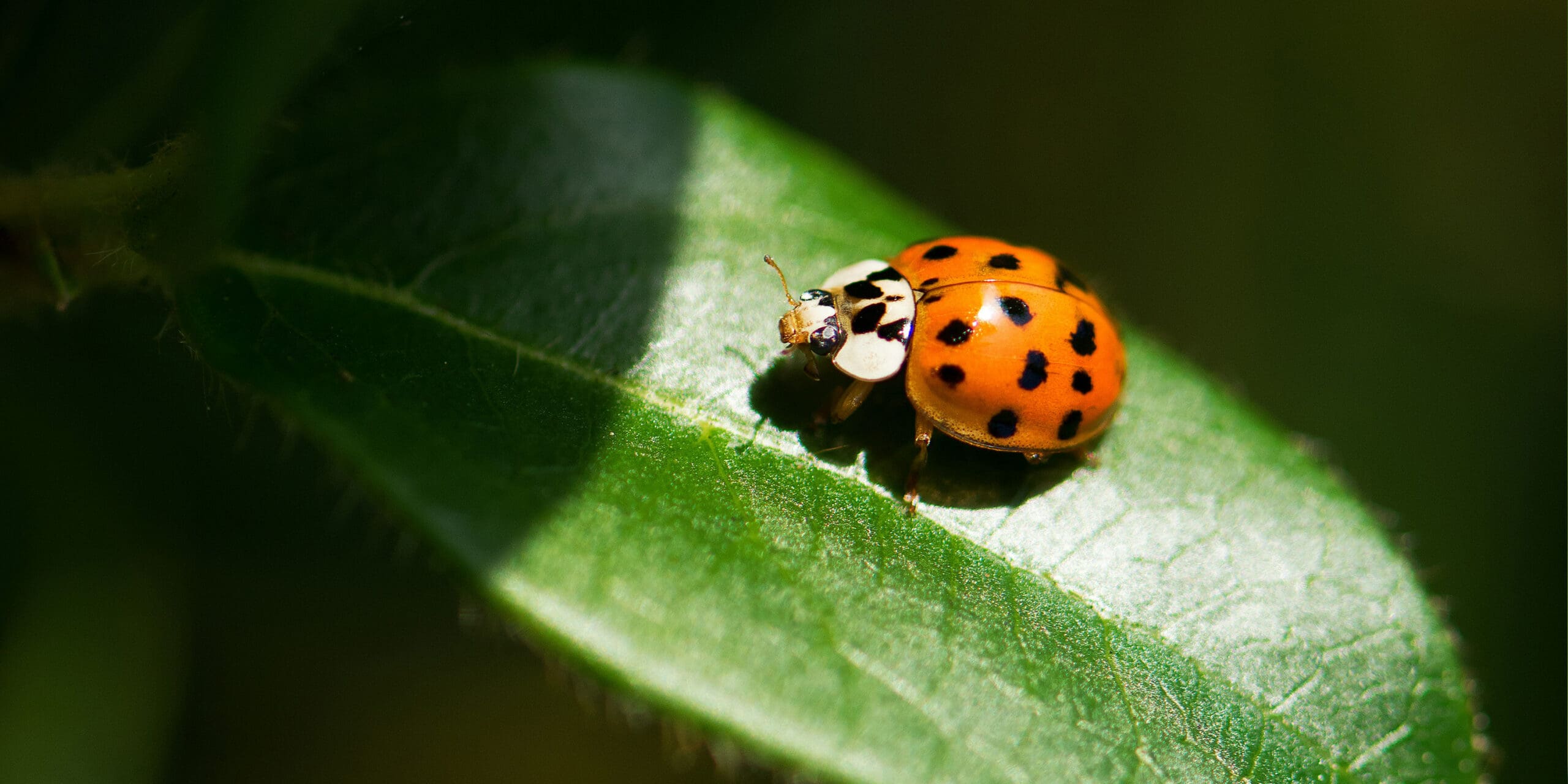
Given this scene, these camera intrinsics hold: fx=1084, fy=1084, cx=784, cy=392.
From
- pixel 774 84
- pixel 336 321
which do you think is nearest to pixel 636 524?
pixel 336 321

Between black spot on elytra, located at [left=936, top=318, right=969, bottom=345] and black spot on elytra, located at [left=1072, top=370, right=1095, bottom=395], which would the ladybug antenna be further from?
black spot on elytra, located at [left=1072, top=370, right=1095, bottom=395]

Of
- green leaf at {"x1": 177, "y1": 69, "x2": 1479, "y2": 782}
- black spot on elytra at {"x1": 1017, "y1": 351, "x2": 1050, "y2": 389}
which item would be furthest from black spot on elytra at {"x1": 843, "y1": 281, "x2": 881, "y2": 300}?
black spot on elytra at {"x1": 1017, "y1": 351, "x2": 1050, "y2": 389}

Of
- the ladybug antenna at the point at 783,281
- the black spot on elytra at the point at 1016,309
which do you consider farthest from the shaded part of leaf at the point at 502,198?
the black spot on elytra at the point at 1016,309

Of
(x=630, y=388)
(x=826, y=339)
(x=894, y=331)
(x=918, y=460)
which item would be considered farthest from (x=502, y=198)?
(x=918, y=460)

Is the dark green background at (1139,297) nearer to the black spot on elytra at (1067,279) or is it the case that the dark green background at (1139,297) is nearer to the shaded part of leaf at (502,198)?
the shaded part of leaf at (502,198)

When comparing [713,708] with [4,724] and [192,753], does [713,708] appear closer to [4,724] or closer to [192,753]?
[4,724]

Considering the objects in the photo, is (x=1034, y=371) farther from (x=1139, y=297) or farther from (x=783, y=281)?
(x=1139, y=297)

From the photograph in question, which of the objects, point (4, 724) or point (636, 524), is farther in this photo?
point (4, 724)
